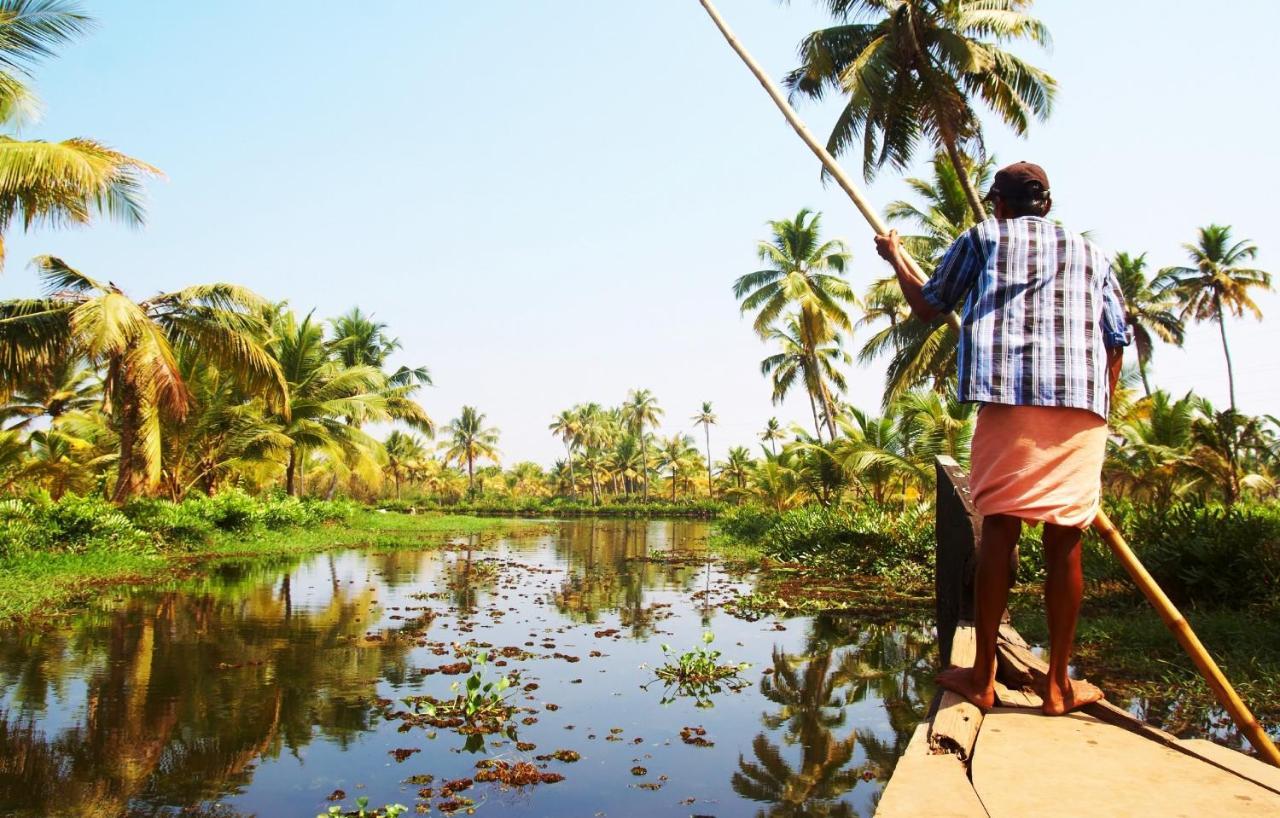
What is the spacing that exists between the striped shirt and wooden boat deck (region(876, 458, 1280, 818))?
2.75 ft

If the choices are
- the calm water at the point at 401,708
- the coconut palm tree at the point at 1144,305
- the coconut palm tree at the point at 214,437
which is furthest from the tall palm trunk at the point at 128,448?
the coconut palm tree at the point at 1144,305

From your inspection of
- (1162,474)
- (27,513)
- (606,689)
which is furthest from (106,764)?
(1162,474)

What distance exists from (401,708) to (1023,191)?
540 centimetres

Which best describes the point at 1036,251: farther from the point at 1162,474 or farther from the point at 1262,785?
the point at 1162,474

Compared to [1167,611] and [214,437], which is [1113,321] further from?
[214,437]

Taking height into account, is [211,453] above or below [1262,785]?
above

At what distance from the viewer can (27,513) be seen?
12.4m

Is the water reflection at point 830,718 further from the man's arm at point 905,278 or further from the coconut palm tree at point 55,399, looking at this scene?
the coconut palm tree at point 55,399

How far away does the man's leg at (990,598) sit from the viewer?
2207mm

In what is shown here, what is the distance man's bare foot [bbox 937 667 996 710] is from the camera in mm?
2191

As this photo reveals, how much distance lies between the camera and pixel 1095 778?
5.39 feet

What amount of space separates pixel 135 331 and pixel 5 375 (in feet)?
6.14

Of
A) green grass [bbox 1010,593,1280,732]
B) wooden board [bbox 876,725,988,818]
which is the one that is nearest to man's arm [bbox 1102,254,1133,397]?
wooden board [bbox 876,725,988,818]

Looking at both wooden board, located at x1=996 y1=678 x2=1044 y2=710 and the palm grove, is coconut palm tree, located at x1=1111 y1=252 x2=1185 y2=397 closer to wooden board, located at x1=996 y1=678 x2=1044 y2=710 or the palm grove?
the palm grove
